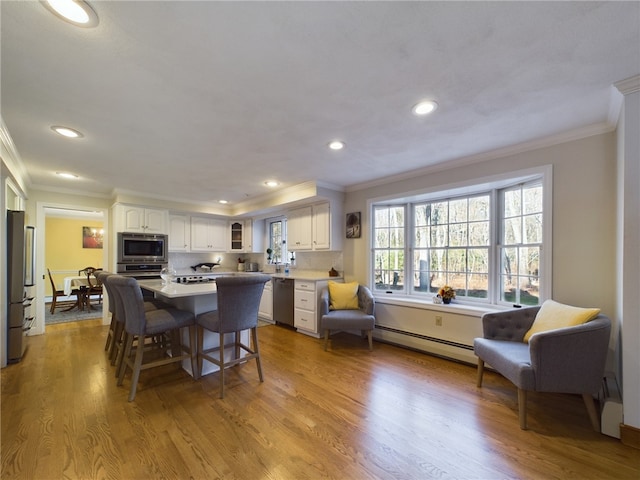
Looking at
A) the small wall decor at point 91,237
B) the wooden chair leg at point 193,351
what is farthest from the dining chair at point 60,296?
the wooden chair leg at point 193,351

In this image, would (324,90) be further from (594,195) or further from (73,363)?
(73,363)

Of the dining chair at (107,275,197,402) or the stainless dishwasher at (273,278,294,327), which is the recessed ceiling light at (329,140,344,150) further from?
the stainless dishwasher at (273,278,294,327)

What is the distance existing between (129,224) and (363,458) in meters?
4.92

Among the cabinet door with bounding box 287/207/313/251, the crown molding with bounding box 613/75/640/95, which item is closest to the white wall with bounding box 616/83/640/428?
the crown molding with bounding box 613/75/640/95

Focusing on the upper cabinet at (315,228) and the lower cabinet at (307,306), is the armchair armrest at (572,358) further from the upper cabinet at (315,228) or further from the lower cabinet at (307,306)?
the upper cabinet at (315,228)

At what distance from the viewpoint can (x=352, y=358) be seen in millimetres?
3320

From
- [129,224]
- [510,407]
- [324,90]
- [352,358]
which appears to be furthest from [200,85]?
[129,224]

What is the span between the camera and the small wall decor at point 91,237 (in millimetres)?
7871

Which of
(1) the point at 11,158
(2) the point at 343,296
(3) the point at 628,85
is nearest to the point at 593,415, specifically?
(3) the point at 628,85

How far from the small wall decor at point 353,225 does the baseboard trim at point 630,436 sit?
3.17m

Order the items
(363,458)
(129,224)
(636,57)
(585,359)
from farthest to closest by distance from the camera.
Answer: (129,224) → (585,359) → (363,458) → (636,57)

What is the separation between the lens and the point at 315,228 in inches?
180

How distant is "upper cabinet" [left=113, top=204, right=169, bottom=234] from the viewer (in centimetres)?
464

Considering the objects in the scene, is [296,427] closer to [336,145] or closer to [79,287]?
[336,145]
